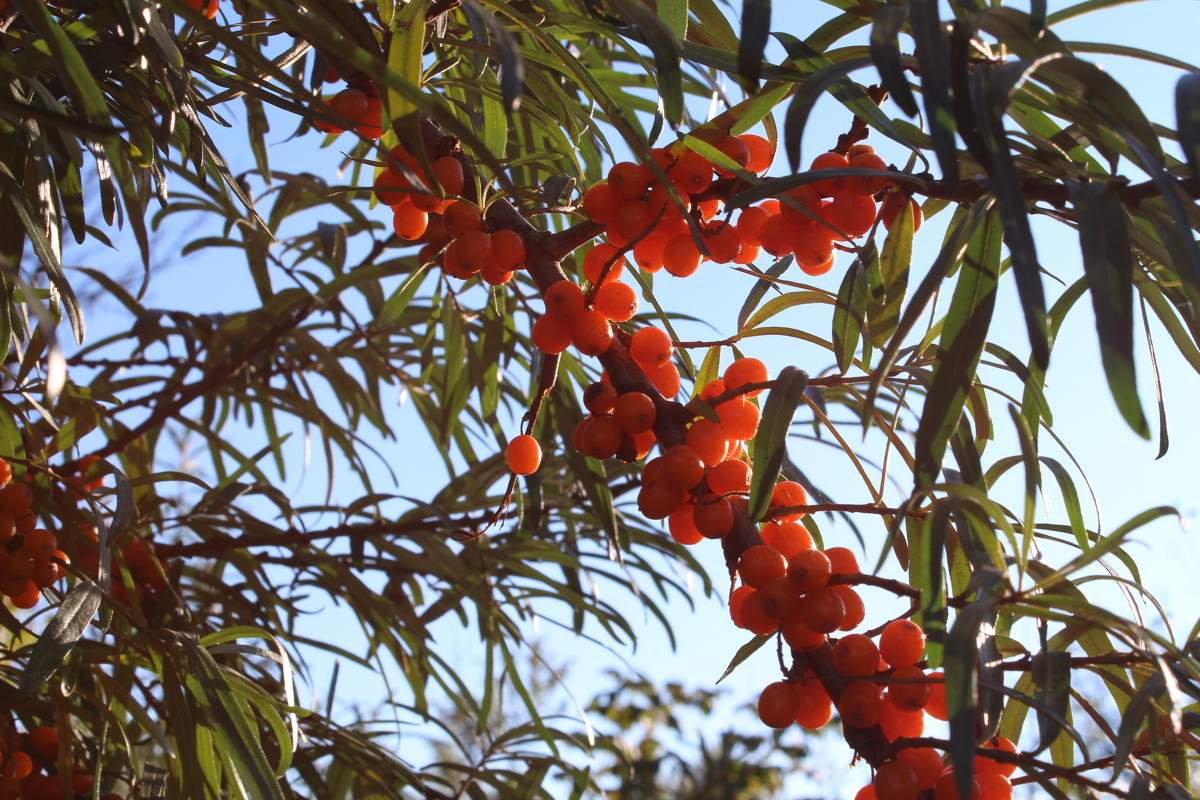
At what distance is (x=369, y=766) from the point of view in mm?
1052

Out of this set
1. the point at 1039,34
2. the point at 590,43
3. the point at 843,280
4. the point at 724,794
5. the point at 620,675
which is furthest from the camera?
the point at 620,675

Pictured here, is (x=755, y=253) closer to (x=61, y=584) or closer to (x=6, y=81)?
(x=6, y=81)

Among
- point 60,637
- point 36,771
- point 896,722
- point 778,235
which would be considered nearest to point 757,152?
point 778,235

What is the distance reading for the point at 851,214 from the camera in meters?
0.55

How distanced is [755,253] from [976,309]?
0.20 m

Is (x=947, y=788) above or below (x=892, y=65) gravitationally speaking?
below

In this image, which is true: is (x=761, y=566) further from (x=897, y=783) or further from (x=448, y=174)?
(x=448, y=174)

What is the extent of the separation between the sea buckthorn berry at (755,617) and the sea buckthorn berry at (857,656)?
4 centimetres

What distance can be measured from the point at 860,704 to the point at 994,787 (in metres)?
0.08

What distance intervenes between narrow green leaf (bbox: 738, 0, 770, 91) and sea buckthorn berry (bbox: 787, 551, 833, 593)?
0.87ft

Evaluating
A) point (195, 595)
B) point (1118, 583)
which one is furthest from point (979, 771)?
point (195, 595)

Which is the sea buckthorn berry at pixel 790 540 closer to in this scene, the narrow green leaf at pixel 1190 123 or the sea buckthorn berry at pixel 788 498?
the sea buckthorn berry at pixel 788 498

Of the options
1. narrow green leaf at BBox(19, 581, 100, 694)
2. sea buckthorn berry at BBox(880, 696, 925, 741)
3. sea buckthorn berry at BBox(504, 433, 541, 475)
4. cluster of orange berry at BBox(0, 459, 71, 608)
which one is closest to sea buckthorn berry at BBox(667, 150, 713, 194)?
sea buckthorn berry at BBox(504, 433, 541, 475)

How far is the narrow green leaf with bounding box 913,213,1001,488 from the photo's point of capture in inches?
18.7
